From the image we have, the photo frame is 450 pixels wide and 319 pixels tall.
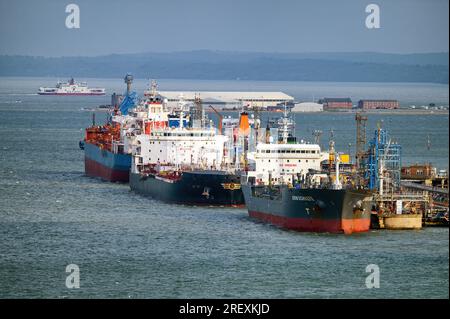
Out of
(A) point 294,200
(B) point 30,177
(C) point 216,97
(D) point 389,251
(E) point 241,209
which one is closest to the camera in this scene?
(D) point 389,251

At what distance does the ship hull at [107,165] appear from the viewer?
58.0 meters

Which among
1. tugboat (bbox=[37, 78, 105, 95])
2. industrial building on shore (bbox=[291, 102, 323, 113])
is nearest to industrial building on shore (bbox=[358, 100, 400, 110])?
industrial building on shore (bbox=[291, 102, 323, 113])

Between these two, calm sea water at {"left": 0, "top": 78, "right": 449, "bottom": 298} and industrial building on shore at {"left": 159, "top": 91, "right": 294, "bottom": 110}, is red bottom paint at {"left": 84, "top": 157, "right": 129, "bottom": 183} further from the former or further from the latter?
industrial building on shore at {"left": 159, "top": 91, "right": 294, "bottom": 110}

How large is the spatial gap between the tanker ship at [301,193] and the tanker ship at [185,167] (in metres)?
1.76

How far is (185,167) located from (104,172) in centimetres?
872

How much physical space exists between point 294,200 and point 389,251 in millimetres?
3902

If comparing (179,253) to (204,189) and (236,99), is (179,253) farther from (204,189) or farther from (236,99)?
(236,99)

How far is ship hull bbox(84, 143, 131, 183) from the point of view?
190 ft

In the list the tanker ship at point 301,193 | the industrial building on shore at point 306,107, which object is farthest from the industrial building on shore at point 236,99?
the tanker ship at point 301,193

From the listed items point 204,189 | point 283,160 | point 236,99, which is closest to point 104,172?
point 204,189

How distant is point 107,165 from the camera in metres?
59.3

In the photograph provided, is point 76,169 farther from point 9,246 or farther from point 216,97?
point 216,97
